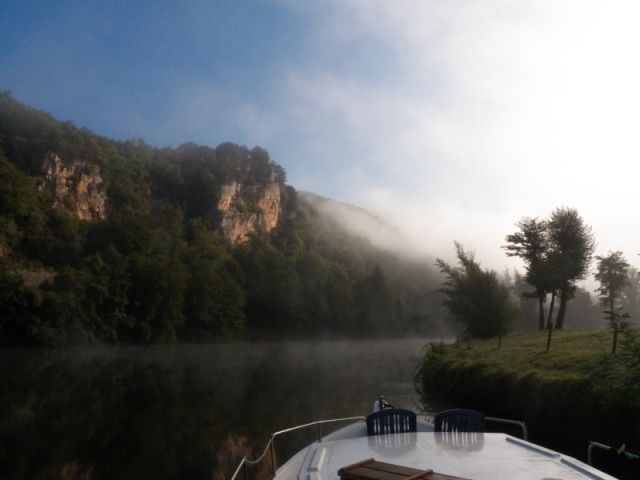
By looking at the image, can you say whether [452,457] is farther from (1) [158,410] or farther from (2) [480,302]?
(2) [480,302]

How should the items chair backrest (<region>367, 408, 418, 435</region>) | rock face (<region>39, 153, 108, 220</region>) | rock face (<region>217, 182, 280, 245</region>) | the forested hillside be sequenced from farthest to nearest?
rock face (<region>217, 182, 280, 245</region>), rock face (<region>39, 153, 108, 220</region>), the forested hillside, chair backrest (<region>367, 408, 418, 435</region>)

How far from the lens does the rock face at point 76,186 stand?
263 ft

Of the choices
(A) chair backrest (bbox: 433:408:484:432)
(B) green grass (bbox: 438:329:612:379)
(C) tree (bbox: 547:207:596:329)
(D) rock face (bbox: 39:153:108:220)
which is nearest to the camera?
(A) chair backrest (bbox: 433:408:484:432)

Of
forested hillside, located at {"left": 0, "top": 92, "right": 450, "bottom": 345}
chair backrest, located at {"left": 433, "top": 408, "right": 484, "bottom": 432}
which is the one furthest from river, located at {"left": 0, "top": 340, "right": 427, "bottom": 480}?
forested hillside, located at {"left": 0, "top": 92, "right": 450, "bottom": 345}

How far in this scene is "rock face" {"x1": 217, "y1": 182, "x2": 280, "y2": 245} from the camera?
111 meters

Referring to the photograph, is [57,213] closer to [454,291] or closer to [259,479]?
[454,291]

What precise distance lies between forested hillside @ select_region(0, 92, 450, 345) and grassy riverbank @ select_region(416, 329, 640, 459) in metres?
39.9

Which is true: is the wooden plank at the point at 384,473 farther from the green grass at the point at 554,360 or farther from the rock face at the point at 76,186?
the rock face at the point at 76,186

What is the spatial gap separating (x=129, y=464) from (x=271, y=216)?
114 metres

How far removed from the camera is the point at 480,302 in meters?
38.5

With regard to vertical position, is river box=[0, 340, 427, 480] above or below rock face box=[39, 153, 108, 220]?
below

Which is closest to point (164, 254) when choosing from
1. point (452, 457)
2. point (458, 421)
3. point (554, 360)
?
point (554, 360)

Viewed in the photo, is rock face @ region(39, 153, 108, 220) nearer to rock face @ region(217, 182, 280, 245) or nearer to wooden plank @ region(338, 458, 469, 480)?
rock face @ region(217, 182, 280, 245)

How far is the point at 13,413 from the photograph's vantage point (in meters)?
18.4
